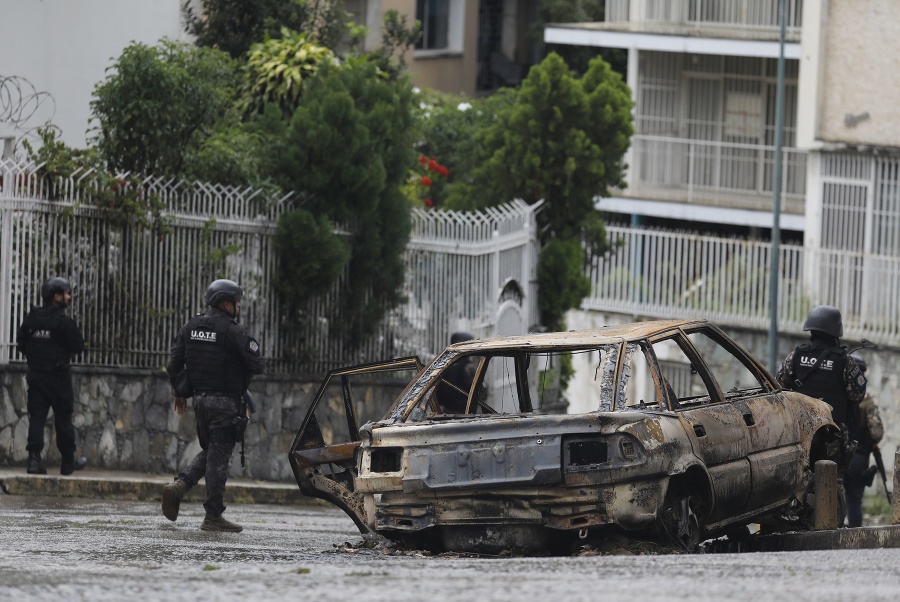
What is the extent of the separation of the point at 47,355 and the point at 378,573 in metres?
7.22

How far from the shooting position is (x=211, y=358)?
1201 cm

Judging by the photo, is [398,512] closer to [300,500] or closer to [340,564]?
[340,564]

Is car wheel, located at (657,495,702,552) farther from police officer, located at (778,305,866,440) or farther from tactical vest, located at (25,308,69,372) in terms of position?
tactical vest, located at (25,308,69,372)

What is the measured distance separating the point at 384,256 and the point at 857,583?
A: 983cm

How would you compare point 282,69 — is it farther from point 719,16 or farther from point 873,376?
point 719,16

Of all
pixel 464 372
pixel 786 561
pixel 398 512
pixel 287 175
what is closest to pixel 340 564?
pixel 398 512

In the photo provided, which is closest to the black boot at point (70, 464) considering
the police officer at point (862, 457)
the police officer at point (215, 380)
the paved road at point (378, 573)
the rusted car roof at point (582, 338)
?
the police officer at point (215, 380)

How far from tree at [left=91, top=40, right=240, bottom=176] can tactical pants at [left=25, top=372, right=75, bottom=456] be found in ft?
8.12

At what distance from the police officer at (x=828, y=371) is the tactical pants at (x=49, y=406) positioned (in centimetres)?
615

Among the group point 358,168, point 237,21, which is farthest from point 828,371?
point 237,21

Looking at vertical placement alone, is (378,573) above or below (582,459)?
below

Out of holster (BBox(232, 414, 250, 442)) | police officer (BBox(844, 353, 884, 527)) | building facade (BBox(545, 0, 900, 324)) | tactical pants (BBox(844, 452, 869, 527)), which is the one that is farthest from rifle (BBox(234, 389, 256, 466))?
building facade (BBox(545, 0, 900, 324))

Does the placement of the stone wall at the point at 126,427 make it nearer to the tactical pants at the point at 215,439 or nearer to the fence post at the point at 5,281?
the fence post at the point at 5,281

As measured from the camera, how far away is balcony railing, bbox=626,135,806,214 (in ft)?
110
